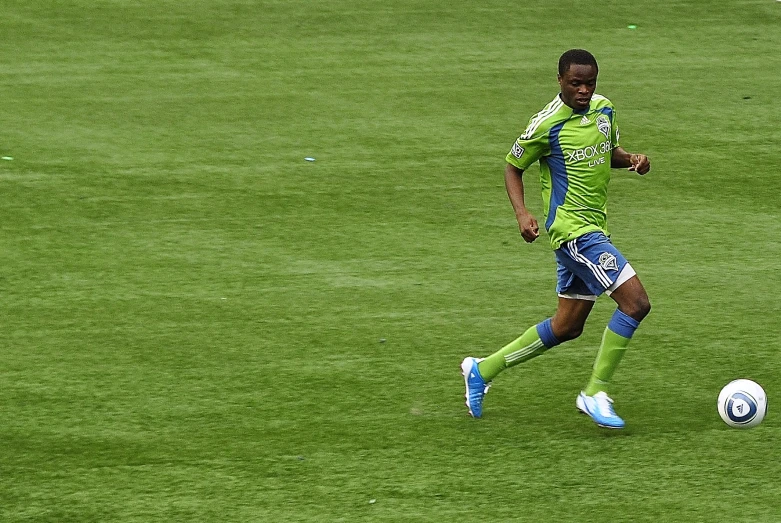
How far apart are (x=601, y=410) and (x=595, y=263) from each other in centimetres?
74

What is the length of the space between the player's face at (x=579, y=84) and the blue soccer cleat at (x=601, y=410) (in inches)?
56.5

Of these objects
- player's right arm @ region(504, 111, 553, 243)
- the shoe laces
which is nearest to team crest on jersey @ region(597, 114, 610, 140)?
player's right arm @ region(504, 111, 553, 243)

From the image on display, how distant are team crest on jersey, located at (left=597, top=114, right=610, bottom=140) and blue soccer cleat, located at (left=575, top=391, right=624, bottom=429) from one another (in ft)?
4.23

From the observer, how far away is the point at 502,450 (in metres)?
6.67

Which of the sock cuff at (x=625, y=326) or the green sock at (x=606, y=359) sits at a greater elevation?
the sock cuff at (x=625, y=326)

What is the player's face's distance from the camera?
6.70 m

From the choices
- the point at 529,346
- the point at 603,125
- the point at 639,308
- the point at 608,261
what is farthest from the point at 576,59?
the point at 529,346

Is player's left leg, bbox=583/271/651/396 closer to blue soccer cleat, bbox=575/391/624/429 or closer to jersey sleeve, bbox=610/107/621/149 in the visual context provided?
blue soccer cleat, bbox=575/391/624/429

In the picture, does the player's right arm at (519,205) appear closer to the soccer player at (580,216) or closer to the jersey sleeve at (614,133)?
the soccer player at (580,216)

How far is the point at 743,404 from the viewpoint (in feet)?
22.1

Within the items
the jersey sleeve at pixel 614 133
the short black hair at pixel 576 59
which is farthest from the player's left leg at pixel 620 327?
the short black hair at pixel 576 59

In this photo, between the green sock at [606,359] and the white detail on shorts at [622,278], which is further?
the green sock at [606,359]

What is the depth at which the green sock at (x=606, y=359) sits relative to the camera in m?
6.80

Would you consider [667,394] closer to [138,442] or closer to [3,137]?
[138,442]
